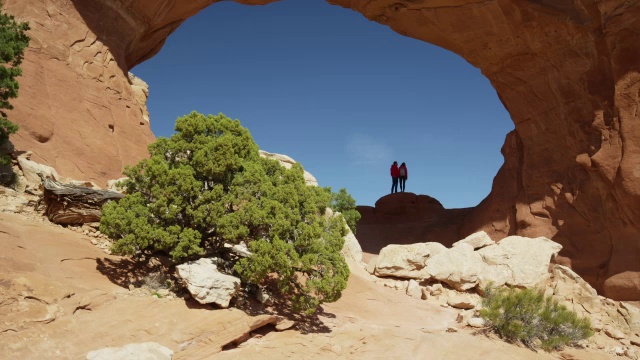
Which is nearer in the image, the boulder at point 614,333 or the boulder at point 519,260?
the boulder at point 614,333

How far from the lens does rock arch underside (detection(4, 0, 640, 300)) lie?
17.6m

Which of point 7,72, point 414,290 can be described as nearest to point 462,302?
point 414,290

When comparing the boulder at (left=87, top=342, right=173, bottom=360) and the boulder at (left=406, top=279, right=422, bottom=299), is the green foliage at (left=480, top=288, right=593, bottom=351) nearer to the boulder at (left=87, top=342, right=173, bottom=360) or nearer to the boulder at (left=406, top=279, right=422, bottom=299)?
the boulder at (left=406, top=279, right=422, bottom=299)

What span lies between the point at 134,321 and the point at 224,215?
9.27ft

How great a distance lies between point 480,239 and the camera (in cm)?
1958

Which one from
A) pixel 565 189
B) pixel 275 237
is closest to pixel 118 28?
pixel 275 237

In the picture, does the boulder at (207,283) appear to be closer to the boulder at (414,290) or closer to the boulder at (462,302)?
the boulder at (414,290)

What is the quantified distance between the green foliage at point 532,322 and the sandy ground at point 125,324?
0.50 metres

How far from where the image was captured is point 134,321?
347 inches

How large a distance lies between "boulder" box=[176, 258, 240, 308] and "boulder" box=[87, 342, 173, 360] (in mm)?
1562

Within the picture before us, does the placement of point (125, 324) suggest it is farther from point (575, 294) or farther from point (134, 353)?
point (575, 294)

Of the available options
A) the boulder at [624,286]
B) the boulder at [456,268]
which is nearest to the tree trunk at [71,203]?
the boulder at [456,268]

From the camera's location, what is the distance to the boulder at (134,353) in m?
7.58

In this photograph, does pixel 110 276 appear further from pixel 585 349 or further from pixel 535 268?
pixel 535 268
